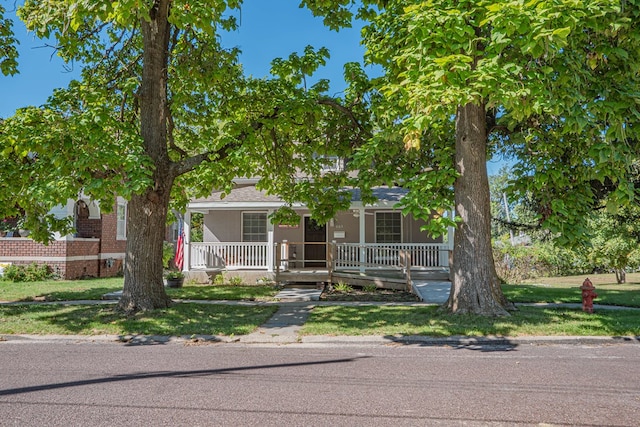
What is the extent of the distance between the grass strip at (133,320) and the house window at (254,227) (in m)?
7.66

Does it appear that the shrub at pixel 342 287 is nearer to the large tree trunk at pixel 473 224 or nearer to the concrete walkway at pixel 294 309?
the concrete walkway at pixel 294 309

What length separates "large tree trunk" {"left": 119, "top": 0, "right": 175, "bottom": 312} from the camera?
8.88m

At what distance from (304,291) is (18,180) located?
8002 millimetres

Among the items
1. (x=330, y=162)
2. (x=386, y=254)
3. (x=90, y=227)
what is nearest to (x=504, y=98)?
(x=330, y=162)

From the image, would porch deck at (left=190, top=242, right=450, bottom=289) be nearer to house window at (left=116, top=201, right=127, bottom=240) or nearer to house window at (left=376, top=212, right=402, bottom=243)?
house window at (left=376, top=212, right=402, bottom=243)

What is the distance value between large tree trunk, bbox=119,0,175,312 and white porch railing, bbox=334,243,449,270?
7147 millimetres

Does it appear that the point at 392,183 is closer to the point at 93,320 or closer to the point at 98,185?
the point at 98,185

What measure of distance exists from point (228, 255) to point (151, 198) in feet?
23.9

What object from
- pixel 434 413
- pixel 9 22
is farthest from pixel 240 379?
pixel 9 22

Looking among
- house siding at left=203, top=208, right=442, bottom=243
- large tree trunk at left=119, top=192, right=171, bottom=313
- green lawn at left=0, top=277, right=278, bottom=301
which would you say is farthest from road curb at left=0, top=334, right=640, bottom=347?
house siding at left=203, top=208, right=442, bottom=243

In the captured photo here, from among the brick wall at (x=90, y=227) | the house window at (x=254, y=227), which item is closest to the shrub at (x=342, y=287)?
the house window at (x=254, y=227)

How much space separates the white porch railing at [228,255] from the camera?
15609mm

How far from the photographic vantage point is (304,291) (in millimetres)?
13016

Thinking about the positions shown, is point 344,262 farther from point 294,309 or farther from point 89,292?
point 89,292
